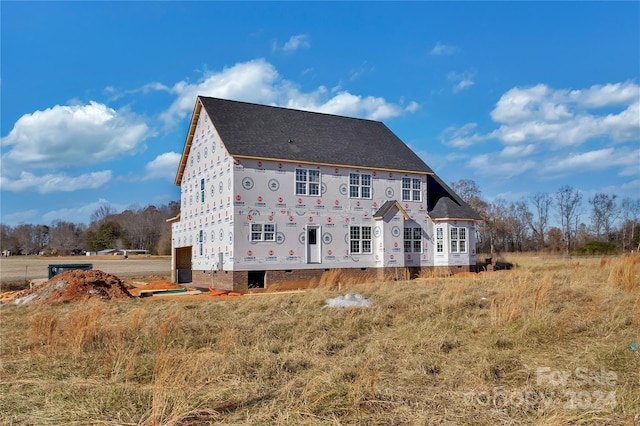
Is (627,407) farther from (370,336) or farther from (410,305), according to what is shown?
(410,305)

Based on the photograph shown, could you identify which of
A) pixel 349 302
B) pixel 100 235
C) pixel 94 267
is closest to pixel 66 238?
pixel 100 235

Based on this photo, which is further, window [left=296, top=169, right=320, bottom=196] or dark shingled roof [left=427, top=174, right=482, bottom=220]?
dark shingled roof [left=427, top=174, right=482, bottom=220]

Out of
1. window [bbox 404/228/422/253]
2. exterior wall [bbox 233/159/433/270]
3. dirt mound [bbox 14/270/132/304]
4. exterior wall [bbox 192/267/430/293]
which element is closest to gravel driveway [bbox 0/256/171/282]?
exterior wall [bbox 192/267/430/293]

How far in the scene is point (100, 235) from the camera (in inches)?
3967

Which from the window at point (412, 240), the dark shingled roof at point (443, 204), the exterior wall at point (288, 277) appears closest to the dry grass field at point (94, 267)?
the exterior wall at point (288, 277)

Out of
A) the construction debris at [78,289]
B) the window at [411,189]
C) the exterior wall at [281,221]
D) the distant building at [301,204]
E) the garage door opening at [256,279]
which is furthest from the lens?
the window at [411,189]

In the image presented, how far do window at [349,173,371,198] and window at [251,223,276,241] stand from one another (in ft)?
17.5

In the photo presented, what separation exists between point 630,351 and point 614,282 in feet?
24.8

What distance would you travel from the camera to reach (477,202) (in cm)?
6188

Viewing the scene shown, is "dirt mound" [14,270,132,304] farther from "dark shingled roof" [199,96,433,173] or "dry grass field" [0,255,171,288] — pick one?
"dry grass field" [0,255,171,288]

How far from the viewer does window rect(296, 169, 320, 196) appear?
2634 cm

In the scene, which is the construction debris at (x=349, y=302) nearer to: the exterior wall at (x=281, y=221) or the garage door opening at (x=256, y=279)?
the exterior wall at (x=281, y=221)

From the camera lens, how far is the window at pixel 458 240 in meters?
30.8

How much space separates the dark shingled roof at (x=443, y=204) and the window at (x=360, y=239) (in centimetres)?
489
